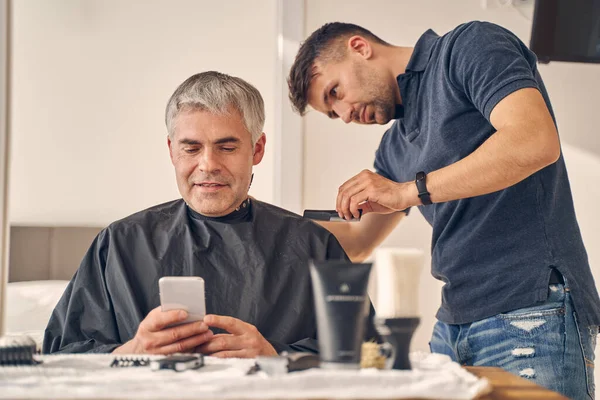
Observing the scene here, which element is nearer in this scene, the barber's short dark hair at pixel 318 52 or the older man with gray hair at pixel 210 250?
the older man with gray hair at pixel 210 250

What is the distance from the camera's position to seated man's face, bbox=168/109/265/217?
2043 millimetres

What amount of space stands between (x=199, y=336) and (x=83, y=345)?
1.37 ft

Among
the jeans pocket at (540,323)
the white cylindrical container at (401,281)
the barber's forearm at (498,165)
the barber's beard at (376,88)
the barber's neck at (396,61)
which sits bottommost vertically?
the jeans pocket at (540,323)

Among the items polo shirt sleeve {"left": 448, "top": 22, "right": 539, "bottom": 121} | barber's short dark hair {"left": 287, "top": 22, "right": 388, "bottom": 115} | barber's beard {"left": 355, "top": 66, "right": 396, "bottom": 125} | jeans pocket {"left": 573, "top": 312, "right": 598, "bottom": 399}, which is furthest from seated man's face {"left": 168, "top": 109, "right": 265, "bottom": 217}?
jeans pocket {"left": 573, "top": 312, "right": 598, "bottom": 399}

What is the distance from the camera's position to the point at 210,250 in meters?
2.14

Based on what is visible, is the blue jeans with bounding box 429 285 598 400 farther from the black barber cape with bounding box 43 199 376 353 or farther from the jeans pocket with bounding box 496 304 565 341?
the black barber cape with bounding box 43 199 376 353

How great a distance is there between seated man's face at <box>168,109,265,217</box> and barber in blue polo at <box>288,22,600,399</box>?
1.10 ft

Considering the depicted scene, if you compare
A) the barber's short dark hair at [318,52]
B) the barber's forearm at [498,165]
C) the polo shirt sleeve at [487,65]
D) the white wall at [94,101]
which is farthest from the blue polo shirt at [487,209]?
the white wall at [94,101]

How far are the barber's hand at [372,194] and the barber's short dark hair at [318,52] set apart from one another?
44 centimetres

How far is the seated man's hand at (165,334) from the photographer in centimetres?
152

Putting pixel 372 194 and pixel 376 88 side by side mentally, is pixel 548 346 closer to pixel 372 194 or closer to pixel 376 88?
pixel 372 194

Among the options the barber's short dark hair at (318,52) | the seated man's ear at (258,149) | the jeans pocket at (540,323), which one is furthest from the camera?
the barber's short dark hair at (318,52)

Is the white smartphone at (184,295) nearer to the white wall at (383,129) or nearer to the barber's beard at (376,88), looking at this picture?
the barber's beard at (376,88)

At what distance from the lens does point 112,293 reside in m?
1.99
